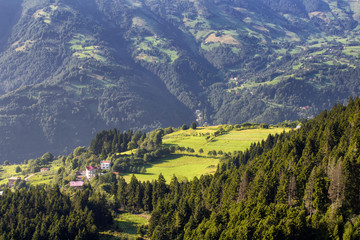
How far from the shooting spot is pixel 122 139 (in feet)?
548

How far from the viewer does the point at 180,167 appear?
134 m

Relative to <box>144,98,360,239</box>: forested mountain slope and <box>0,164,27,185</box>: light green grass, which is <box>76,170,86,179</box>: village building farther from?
<box>144,98,360,239</box>: forested mountain slope

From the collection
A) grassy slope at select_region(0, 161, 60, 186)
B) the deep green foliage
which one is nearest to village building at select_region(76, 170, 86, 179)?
grassy slope at select_region(0, 161, 60, 186)

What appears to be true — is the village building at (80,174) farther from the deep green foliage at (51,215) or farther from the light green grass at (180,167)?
the deep green foliage at (51,215)

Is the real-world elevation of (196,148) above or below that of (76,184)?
above

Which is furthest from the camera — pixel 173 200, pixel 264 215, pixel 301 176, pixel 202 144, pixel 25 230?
pixel 202 144

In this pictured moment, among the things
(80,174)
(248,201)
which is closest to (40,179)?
(80,174)

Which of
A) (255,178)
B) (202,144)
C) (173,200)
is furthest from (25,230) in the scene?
(202,144)

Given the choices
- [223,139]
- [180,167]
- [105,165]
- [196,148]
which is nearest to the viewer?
[180,167]

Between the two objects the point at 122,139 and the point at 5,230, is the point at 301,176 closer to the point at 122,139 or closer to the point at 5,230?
the point at 5,230

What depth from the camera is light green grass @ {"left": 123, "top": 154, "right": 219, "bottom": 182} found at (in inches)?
4885

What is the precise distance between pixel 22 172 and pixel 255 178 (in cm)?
12793

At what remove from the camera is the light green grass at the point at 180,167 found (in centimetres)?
12407

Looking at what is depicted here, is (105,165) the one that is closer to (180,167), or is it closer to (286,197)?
(180,167)
